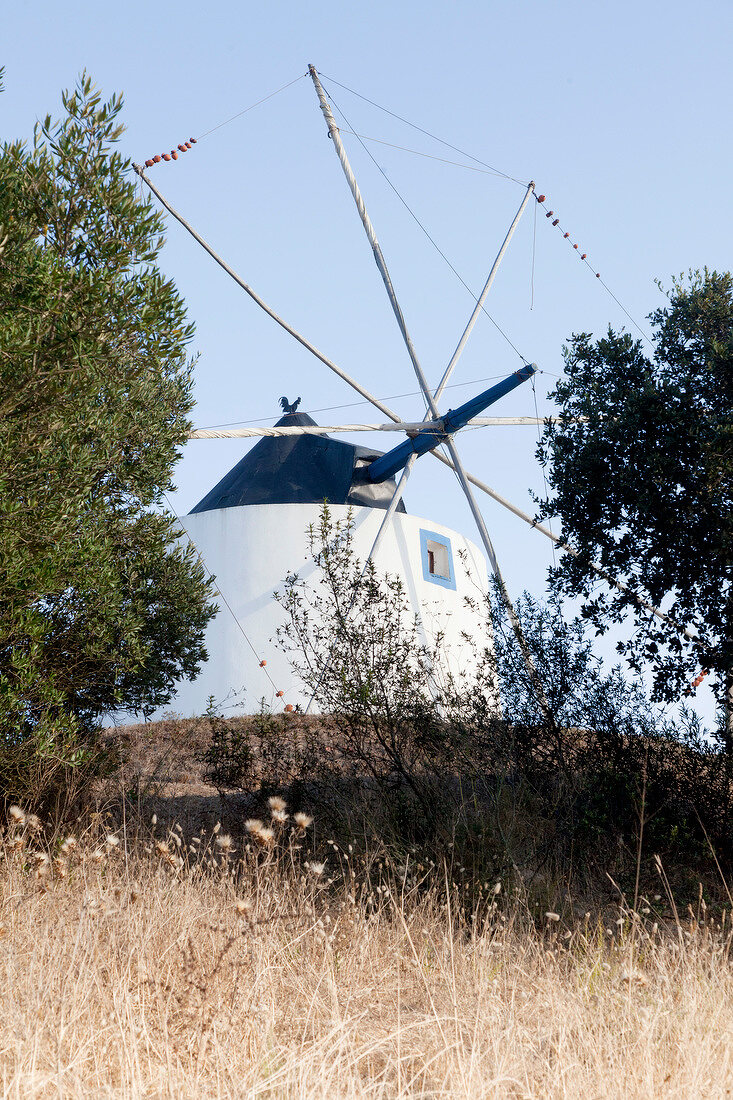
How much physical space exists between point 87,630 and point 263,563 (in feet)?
25.3

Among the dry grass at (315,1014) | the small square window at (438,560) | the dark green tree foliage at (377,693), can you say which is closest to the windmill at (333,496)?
the small square window at (438,560)

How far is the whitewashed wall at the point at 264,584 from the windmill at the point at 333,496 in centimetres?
3

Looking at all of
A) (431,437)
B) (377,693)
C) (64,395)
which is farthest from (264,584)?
(64,395)

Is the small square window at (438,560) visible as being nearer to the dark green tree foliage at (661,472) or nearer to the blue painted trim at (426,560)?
the blue painted trim at (426,560)

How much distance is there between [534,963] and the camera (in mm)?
5160

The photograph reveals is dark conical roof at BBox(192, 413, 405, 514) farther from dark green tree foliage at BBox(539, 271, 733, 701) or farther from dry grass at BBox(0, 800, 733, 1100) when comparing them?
dry grass at BBox(0, 800, 733, 1100)

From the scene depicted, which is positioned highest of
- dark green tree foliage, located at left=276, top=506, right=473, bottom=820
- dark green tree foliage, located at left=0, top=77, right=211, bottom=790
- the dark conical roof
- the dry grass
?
the dark conical roof

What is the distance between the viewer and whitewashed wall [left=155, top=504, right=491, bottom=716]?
16.2m

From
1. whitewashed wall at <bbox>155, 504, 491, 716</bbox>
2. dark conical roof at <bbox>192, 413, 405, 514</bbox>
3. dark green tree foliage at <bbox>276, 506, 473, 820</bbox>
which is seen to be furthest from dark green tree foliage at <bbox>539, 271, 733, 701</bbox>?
dark conical roof at <bbox>192, 413, 405, 514</bbox>

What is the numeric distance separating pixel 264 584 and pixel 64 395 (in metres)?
10.7

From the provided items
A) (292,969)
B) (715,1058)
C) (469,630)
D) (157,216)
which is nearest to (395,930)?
(292,969)

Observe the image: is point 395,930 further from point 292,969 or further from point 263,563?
point 263,563

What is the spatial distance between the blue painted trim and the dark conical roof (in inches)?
56.8

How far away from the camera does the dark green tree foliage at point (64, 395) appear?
19.4ft
